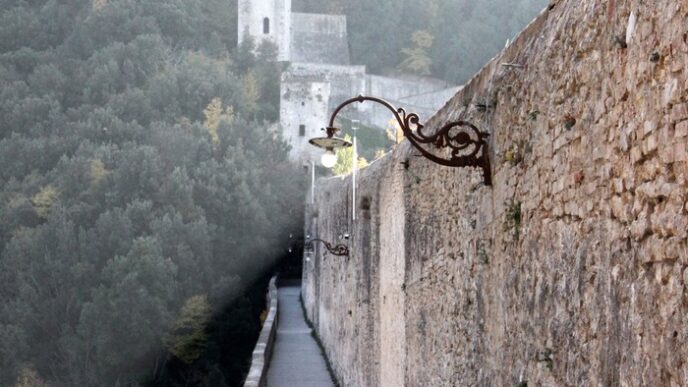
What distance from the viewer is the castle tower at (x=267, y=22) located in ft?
166

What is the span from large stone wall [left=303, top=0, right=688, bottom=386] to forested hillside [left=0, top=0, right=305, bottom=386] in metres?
20.9

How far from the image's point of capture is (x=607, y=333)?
3.22m

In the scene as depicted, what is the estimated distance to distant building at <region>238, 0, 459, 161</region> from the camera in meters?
45.8

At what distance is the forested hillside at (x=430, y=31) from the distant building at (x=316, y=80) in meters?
1.30

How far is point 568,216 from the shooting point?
12.4 ft

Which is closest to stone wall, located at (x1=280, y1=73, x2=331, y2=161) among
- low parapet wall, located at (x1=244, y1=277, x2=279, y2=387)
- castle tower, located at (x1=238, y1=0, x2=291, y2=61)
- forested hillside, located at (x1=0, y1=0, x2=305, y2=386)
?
forested hillside, located at (x1=0, y1=0, x2=305, y2=386)

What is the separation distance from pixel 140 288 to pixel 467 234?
2348 cm

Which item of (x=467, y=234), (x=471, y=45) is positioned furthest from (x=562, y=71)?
(x=471, y=45)

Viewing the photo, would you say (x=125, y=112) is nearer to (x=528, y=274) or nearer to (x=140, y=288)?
(x=140, y=288)

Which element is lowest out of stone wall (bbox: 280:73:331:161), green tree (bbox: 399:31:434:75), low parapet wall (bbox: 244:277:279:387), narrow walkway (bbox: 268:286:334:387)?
narrow walkway (bbox: 268:286:334:387)

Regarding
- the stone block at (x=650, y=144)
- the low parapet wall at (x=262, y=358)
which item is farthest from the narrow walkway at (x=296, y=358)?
the stone block at (x=650, y=144)

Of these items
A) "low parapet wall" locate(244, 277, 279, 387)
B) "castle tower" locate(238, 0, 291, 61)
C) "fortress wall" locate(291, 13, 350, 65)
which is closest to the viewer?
"low parapet wall" locate(244, 277, 279, 387)

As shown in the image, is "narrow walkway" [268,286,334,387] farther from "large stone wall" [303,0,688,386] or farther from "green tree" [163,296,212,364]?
"large stone wall" [303,0,688,386]

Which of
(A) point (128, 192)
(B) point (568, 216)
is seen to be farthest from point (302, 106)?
(B) point (568, 216)
